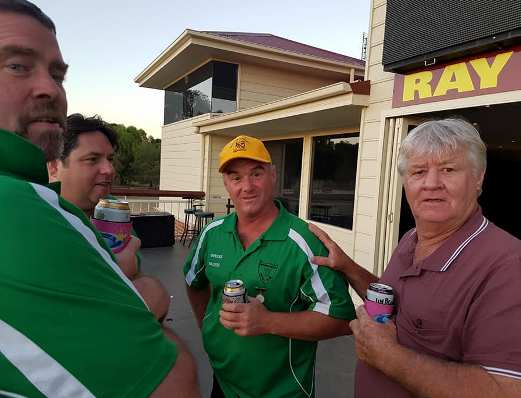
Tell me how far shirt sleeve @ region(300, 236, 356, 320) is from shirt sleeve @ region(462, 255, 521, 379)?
22.9 inches

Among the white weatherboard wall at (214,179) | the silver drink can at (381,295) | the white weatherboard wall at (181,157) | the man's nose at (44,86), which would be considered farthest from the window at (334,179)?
the man's nose at (44,86)

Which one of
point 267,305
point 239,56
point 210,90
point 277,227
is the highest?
point 239,56

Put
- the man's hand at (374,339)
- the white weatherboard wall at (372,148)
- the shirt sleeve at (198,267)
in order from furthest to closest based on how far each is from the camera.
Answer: the white weatherboard wall at (372,148)
the shirt sleeve at (198,267)
the man's hand at (374,339)

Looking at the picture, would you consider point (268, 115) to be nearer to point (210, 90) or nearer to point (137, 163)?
point (210, 90)

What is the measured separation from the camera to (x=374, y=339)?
4.10 feet

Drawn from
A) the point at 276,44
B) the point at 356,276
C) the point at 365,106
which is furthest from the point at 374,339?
the point at 276,44

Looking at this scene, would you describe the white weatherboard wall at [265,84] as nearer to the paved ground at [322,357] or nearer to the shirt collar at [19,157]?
the paved ground at [322,357]

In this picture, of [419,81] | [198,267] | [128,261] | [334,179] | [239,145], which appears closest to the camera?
[128,261]

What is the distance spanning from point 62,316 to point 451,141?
4.51 feet

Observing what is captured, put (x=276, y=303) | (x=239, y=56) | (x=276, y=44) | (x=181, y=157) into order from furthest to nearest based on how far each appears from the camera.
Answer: (x=181, y=157), (x=276, y=44), (x=239, y=56), (x=276, y=303)

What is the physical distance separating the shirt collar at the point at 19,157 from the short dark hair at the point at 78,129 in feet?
4.21

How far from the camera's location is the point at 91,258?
0.62 m

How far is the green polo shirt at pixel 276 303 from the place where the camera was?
5.28ft

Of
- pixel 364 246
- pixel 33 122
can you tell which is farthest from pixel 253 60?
pixel 33 122
